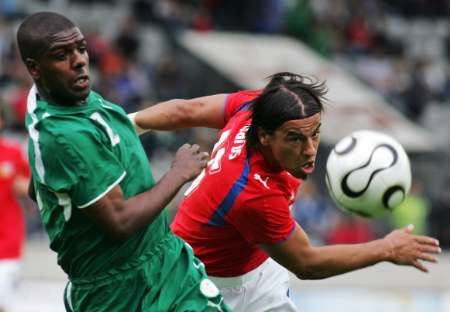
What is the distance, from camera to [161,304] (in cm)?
509

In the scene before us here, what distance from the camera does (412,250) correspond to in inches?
213

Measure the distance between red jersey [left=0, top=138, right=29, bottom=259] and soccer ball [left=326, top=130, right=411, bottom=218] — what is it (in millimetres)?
3784

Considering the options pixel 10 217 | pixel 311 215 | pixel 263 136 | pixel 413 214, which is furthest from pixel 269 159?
pixel 413 214

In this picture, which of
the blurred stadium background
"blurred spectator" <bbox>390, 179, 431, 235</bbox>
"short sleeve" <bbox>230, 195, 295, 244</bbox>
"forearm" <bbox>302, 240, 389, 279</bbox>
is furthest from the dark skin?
"blurred spectator" <bbox>390, 179, 431, 235</bbox>

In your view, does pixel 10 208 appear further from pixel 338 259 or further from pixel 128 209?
pixel 128 209

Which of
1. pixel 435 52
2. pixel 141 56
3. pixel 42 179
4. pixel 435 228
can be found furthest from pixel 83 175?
pixel 435 52

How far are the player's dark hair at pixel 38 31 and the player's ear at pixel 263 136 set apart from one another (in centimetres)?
115

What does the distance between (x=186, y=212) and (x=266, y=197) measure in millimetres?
607

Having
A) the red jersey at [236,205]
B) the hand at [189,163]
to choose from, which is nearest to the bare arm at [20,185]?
the red jersey at [236,205]

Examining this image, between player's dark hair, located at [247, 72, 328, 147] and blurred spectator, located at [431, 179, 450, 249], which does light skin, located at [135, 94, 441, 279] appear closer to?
player's dark hair, located at [247, 72, 328, 147]

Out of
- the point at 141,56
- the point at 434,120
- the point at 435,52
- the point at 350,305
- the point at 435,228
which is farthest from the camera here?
the point at 435,52

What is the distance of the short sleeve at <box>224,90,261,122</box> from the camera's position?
6.13 meters

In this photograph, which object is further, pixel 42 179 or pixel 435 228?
pixel 435 228

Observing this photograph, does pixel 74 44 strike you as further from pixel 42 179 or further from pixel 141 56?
pixel 141 56
